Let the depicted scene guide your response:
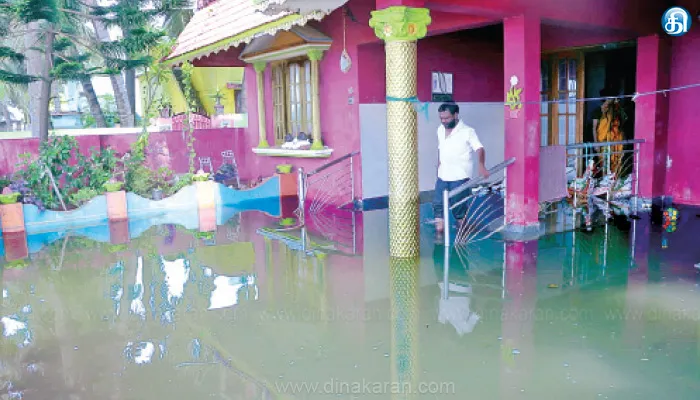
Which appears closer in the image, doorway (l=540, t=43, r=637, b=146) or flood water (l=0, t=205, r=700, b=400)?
flood water (l=0, t=205, r=700, b=400)

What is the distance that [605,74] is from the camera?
12102mm

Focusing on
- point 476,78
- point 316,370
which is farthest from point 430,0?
point 476,78

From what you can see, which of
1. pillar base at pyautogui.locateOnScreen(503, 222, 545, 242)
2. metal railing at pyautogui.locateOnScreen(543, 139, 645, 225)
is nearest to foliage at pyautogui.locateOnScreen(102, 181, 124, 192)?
pillar base at pyautogui.locateOnScreen(503, 222, 545, 242)

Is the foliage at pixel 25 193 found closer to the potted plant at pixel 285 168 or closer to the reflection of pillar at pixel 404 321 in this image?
the potted plant at pixel 285 168

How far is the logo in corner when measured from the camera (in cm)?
839

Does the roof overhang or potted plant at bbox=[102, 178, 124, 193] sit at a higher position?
the roof overhang

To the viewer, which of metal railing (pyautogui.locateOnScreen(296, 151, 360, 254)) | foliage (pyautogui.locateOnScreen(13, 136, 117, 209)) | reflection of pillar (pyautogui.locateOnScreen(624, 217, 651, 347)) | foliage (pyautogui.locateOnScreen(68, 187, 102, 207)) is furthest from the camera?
foliage (pyautogui.locateOnScreen(68, 187, 102, 207))

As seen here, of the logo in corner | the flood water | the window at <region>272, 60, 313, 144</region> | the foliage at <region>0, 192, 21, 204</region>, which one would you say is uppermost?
the logo in corner

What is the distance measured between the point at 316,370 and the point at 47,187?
7.86m

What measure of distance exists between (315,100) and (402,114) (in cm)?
442

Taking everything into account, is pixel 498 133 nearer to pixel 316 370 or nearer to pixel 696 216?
pixel 696 216

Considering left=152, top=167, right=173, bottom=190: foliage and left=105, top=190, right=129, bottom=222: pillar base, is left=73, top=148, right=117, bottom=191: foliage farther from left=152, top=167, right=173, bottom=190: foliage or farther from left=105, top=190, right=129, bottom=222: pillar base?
left=152, top=167, right=173, bottom=190: foliage

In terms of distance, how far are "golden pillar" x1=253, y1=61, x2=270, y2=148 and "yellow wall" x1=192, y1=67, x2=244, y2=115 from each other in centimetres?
974

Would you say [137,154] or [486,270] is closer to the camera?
[486,270]
